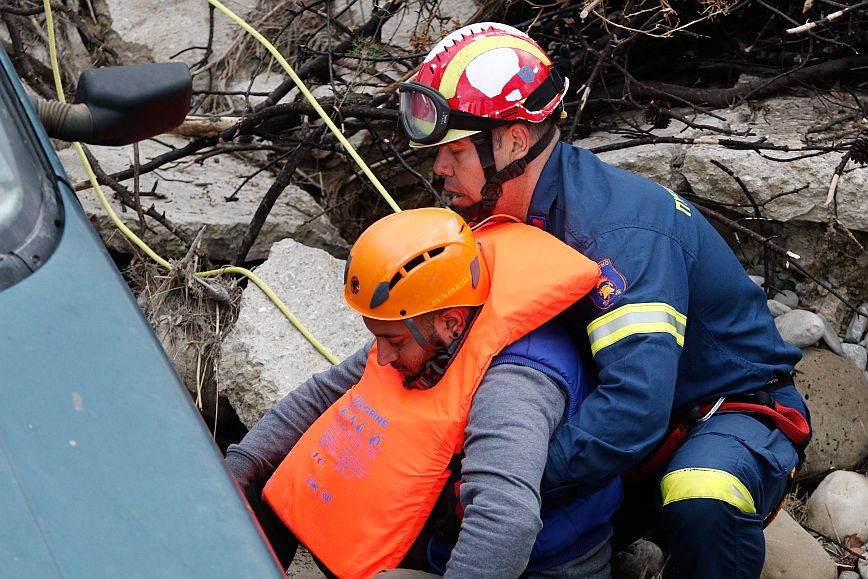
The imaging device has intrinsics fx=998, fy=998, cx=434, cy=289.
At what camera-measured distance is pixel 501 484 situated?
236cm

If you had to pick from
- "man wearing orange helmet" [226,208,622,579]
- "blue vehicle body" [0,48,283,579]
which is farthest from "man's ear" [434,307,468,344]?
"blue vehicle body" [0,48,283,579]

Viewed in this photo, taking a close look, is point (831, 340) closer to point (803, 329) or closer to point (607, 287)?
point (803, 329)

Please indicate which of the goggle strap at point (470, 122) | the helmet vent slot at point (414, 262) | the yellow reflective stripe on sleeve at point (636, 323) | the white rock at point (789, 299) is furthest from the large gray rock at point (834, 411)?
the helmet vent slot at point (414, 262)

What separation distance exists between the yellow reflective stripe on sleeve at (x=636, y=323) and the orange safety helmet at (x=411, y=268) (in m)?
0.38

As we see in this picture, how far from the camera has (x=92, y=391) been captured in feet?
5.68

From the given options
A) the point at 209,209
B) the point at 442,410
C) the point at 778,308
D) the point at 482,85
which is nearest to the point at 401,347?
the point at 442,410

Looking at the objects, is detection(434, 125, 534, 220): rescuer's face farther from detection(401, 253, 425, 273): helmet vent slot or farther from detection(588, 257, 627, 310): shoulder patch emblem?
detection(401, 253, 425, 273): helmet vent slot

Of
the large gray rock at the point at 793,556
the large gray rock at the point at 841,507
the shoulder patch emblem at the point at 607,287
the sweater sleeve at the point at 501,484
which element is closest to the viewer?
the sweater sleeve at the point at 501,484

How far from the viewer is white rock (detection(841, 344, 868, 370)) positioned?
457 centimetres

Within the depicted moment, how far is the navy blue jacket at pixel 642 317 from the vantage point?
2631 millimetres

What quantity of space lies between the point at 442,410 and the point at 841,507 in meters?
2.27

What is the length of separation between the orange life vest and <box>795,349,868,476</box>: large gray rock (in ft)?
6.70

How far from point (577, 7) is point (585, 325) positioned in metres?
2.28

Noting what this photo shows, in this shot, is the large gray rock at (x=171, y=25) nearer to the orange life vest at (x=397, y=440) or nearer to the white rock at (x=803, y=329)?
the white rock at (x=803, y=329)
